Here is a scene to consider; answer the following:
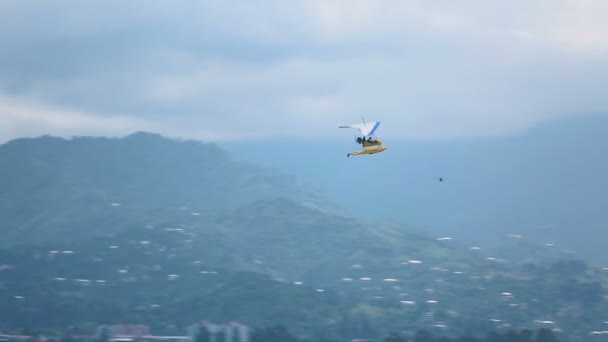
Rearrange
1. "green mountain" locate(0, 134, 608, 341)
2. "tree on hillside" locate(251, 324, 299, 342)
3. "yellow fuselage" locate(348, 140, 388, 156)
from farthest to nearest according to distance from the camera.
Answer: "green mountain" locate(0, 134, 608, 341) < "tree on hillside" locate(251, 324, 299, 342) < "yellow fuselage" locate(348, 140, 388, 156)

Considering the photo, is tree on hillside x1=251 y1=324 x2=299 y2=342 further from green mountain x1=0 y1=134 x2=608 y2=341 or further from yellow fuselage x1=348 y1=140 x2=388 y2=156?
yellow fuselage x1=348 y1=140 x2=388 y2=156

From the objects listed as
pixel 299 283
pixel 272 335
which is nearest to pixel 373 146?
pixel 272 335

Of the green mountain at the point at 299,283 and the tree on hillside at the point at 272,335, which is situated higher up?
the green mountain at the point at 299,283

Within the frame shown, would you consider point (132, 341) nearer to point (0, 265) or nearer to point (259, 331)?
point (259, 331)

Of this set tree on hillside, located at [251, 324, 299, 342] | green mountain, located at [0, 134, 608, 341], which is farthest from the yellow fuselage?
green mountain, located at [0, 134, 608, 341]

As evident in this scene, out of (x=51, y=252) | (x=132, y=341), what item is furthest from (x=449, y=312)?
(x=51, y=252)

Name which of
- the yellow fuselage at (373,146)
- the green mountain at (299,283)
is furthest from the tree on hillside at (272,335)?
the yellow fuselage at (373,146)

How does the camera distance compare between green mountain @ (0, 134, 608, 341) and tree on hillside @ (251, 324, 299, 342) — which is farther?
green mountain @ (0, 134, 608, 341)

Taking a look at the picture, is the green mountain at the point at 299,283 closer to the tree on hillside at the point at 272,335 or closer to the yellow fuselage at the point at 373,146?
the tree on hillside at the point at 272,335

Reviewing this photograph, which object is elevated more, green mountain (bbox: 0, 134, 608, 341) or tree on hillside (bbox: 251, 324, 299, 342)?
green mountain (bbox: 0, 134, 608, 341)

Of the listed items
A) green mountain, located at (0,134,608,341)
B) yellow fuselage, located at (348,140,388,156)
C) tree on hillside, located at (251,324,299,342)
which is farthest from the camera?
A: green mountain, located at (0,134,608,341)

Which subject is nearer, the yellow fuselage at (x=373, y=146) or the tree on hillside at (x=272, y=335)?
the yellow fuselage at (x=373, y=146)
